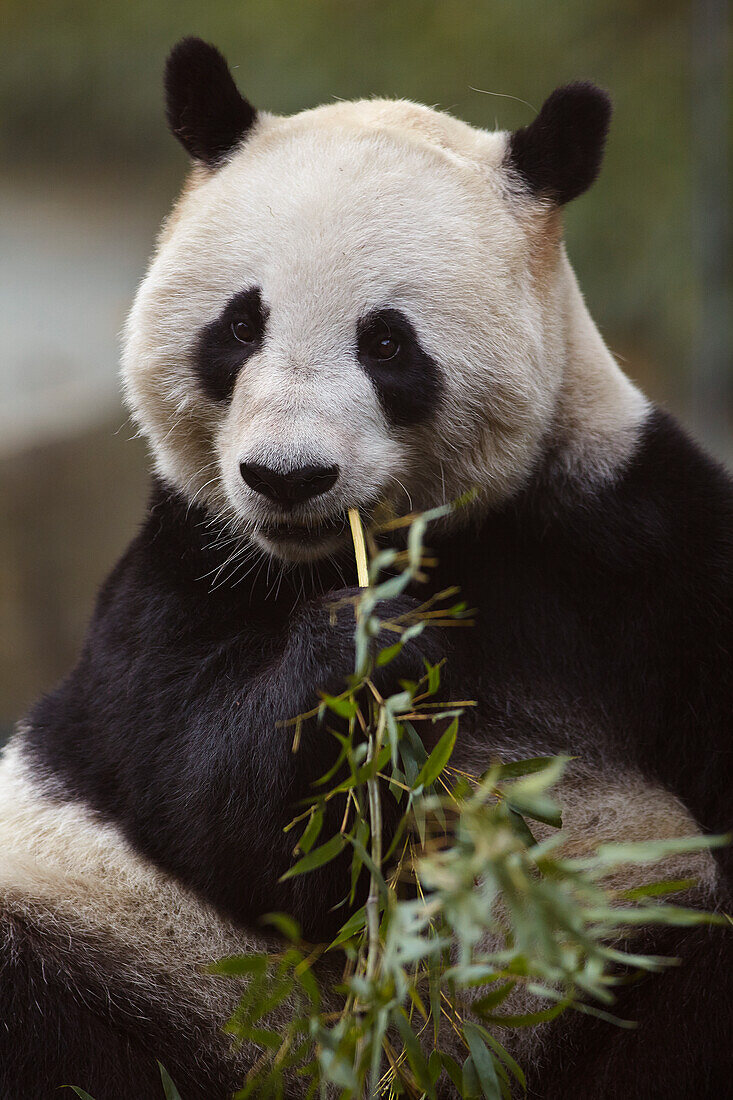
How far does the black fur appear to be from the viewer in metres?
1.76

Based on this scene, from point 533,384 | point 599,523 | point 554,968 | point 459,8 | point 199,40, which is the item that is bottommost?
point 554,968

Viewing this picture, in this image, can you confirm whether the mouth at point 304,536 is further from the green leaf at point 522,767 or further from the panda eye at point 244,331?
the green leaf at point 522,767

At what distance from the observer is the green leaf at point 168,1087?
1688mm

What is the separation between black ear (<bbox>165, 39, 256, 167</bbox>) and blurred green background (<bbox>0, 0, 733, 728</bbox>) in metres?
3.29

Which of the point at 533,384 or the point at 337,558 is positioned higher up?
the point at 533,384

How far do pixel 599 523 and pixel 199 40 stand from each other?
43.2 inches

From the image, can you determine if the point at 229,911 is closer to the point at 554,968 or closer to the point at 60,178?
the point at 554,968

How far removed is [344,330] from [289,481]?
30 cm

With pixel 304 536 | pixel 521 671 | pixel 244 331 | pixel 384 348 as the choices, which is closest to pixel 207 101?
pixel 244 331

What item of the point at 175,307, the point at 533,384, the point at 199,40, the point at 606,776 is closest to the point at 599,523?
the point at 533,384

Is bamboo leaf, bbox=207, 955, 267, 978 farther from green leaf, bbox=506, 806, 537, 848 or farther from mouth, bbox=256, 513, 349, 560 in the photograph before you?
mouth, bbox=256, 513, 349, 560

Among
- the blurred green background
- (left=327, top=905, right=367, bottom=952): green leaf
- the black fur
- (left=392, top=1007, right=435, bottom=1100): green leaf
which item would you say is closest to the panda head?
the black fur

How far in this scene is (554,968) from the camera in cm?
107

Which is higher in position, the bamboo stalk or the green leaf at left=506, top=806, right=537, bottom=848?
the bamboo stalk
